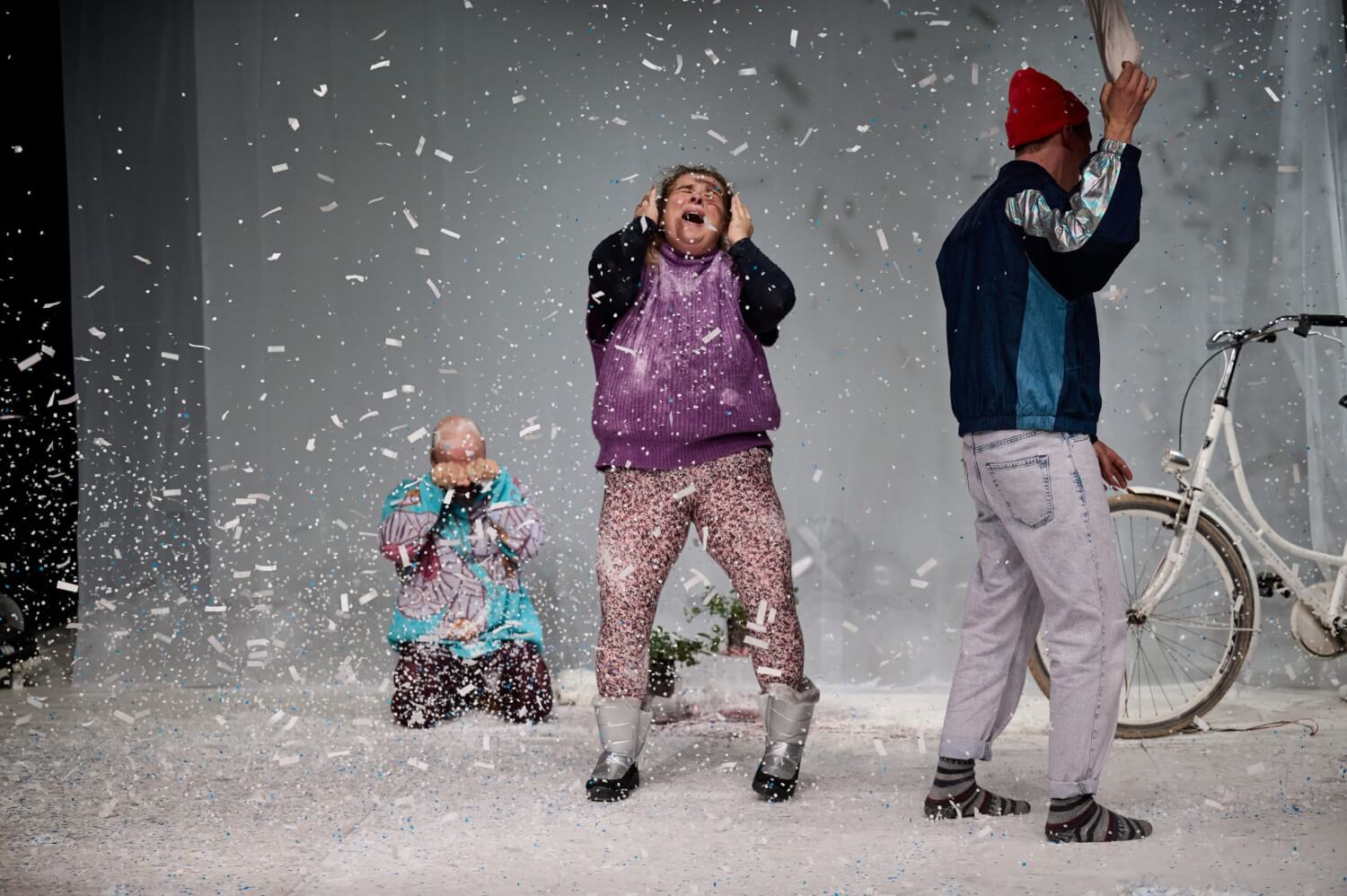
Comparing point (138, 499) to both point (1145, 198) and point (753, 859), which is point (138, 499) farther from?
point (1145, 198)

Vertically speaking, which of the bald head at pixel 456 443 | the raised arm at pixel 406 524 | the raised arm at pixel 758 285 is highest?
the raised arm at pixel 758 285

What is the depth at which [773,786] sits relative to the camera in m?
3.08

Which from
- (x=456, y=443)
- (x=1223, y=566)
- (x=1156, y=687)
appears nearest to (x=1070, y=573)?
(x=1223, y=566)

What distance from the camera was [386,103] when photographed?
4.60m

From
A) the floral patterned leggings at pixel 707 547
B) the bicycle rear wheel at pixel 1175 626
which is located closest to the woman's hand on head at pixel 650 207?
the floral patterned leggings at pixel 707 547

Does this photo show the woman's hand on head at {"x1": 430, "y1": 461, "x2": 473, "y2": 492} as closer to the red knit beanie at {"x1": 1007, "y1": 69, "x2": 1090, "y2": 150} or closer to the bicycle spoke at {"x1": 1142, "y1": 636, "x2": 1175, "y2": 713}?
the red knit beanie at {"x1": 1007, "y1": 69, "x2": 1090, "y2": 150}

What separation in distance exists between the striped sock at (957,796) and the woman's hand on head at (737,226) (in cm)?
127

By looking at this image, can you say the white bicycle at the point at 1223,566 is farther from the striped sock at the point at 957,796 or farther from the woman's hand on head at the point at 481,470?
the woman's hand on head at the point at 481,470

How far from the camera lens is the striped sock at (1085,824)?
2693 mm

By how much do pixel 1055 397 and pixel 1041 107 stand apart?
60 centimetres

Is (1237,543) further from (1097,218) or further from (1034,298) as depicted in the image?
(1097,218)

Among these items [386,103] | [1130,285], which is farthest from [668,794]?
[386,103]

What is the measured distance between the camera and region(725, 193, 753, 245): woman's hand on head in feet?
10.6

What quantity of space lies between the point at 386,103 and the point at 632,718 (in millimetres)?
2461
